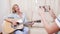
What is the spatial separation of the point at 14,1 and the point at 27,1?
1.24ft

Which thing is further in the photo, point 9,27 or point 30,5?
point 30,5

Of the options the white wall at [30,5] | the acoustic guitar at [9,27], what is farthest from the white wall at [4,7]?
the acoustic guitar at [9,27]

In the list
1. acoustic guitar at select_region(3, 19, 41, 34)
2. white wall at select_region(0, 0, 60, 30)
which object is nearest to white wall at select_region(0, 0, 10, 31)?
Result: white wall at select_region(0, 0, 60, 30)

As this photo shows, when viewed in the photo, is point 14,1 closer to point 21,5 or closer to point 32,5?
point 21,5

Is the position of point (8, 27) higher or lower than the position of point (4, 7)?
lower

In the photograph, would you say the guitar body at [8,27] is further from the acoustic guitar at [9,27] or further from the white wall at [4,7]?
the white wall at [4,7]

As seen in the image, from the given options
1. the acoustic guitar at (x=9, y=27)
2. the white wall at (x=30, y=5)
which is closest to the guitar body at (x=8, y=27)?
the acoustic guitar at (x=9, y=27)

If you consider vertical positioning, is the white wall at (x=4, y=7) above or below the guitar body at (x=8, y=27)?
above

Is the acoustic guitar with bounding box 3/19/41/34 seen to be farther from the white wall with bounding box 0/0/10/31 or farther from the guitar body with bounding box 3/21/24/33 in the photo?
the white wall with bounding box 0/0/10/31

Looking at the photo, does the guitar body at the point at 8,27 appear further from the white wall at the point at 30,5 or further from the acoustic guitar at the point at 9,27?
the white wall at the point at 30,5

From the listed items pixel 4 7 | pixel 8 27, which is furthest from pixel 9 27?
pixel 4 7

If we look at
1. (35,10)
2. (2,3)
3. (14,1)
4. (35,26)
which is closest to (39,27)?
(35,26)

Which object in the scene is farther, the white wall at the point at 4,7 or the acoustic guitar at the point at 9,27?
the white wall at the point at 4,7

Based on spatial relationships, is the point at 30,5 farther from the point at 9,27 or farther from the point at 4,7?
the point at 9,27
